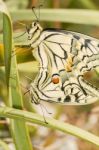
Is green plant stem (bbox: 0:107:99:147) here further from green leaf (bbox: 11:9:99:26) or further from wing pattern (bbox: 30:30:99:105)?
green leaf (bbox: 11:9:99:26)

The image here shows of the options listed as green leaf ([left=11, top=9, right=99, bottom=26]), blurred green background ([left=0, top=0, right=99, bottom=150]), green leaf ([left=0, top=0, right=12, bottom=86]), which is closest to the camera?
green leaf ([left=0, top=0, right=12, bottom=86])

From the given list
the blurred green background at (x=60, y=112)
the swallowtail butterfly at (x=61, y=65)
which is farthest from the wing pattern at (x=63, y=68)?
the blurred green background at (x=60, y=112)

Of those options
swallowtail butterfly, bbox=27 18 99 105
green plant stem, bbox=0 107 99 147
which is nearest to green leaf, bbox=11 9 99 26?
swallowtail butterfly, bbox=27 18 99 105

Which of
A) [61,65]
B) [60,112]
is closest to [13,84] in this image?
[61,65]

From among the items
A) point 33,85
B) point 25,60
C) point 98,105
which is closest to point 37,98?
point 33,85

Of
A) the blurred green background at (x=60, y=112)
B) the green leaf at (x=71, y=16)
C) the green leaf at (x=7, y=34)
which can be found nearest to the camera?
the green leaf at (x=7, y=34)

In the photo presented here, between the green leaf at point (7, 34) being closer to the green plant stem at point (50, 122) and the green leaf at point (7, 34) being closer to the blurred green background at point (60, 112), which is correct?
the green plant stem at point (50, 122)

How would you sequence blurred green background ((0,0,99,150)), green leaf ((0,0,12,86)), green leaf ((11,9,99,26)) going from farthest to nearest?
blurred green background ((0,0,99,150)) → green leaf ((11,9,99,26)) → green leaf ((0,0,12,86))

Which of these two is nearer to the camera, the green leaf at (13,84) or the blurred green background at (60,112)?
the green leaf at (13,84)
